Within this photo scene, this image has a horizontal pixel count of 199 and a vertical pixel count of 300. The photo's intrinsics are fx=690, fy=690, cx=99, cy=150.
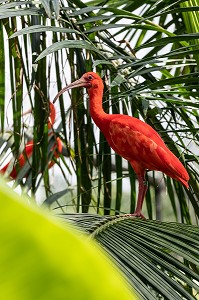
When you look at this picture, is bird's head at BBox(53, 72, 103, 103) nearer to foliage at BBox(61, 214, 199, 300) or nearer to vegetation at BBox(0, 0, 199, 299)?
vegetation at BBox(0, 0, 199, 299)

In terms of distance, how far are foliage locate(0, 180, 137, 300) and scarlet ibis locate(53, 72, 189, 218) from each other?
1.18m

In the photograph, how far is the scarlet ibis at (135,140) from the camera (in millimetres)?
1325

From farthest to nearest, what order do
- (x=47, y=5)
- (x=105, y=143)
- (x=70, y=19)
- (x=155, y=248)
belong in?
1. (x=105, y=143)
2. (x=70, y=19)
3. (x=47, y=5)
4. (x=155, y=248)

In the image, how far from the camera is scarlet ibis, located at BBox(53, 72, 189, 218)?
133cm

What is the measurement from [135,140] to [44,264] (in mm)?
1303

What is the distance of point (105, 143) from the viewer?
167 centimetres

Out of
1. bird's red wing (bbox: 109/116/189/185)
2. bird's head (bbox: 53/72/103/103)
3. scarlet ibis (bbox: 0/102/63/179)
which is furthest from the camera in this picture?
scarlet ibis (bbox: 0/102/63/179)

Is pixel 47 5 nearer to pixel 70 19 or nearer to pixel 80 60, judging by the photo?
pixel 70 19

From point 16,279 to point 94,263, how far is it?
1cm

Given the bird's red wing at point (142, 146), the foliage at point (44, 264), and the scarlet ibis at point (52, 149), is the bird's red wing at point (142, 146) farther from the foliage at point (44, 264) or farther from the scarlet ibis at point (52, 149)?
the foliage at point (44, 264)

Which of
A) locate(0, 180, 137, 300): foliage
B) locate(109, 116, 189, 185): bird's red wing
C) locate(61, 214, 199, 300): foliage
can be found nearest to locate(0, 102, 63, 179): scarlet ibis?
locate(109, 116, 189, 185): bird's red wing

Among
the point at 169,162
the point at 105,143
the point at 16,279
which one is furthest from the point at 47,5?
the point at 16,279

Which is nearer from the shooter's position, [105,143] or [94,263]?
[94,263]

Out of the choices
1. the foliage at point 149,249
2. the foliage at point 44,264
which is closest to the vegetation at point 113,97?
the foliage at point 149,249
